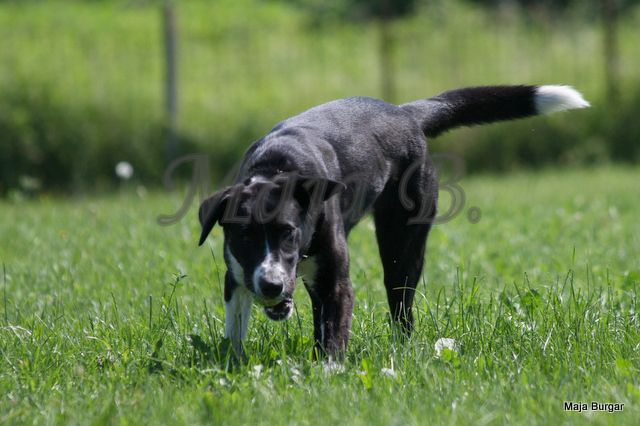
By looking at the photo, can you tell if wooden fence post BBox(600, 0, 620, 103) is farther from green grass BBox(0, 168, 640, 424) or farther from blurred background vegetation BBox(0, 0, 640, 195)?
green grass BBox(0, 168, 640, 424)

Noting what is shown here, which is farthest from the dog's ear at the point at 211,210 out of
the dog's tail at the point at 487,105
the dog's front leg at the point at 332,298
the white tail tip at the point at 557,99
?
the white tail tip at the point at 557,99

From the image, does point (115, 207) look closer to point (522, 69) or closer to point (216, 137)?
point (216, 137)

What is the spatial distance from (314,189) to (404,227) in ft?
3.45

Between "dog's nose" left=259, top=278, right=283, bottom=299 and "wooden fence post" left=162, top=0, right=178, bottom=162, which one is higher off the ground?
"dog's nose" left=259, top=278, right=283, bottom=299

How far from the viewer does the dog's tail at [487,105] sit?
211 inches

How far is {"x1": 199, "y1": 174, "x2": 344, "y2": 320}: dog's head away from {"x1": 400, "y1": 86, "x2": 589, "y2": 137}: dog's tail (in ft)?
4.33

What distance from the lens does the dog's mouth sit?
414 centimetres

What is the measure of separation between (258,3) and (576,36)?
8.00 m

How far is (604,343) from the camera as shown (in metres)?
4.04

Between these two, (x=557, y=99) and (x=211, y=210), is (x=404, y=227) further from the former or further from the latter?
(x=211, y=210)

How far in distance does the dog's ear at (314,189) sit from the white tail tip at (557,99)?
1727 mm

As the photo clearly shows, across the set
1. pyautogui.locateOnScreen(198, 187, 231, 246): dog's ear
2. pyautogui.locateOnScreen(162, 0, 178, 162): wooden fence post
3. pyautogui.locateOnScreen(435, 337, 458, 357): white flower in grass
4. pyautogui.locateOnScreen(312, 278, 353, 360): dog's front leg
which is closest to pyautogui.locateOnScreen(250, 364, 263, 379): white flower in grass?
pyautogui.locateOnScreen(312, 278, 353, 360): dog's front leg

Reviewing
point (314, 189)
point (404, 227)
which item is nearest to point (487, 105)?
point (404, 227)

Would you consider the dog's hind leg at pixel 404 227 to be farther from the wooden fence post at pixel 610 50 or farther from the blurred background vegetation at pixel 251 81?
the wooden fence post at pixel 610 50
